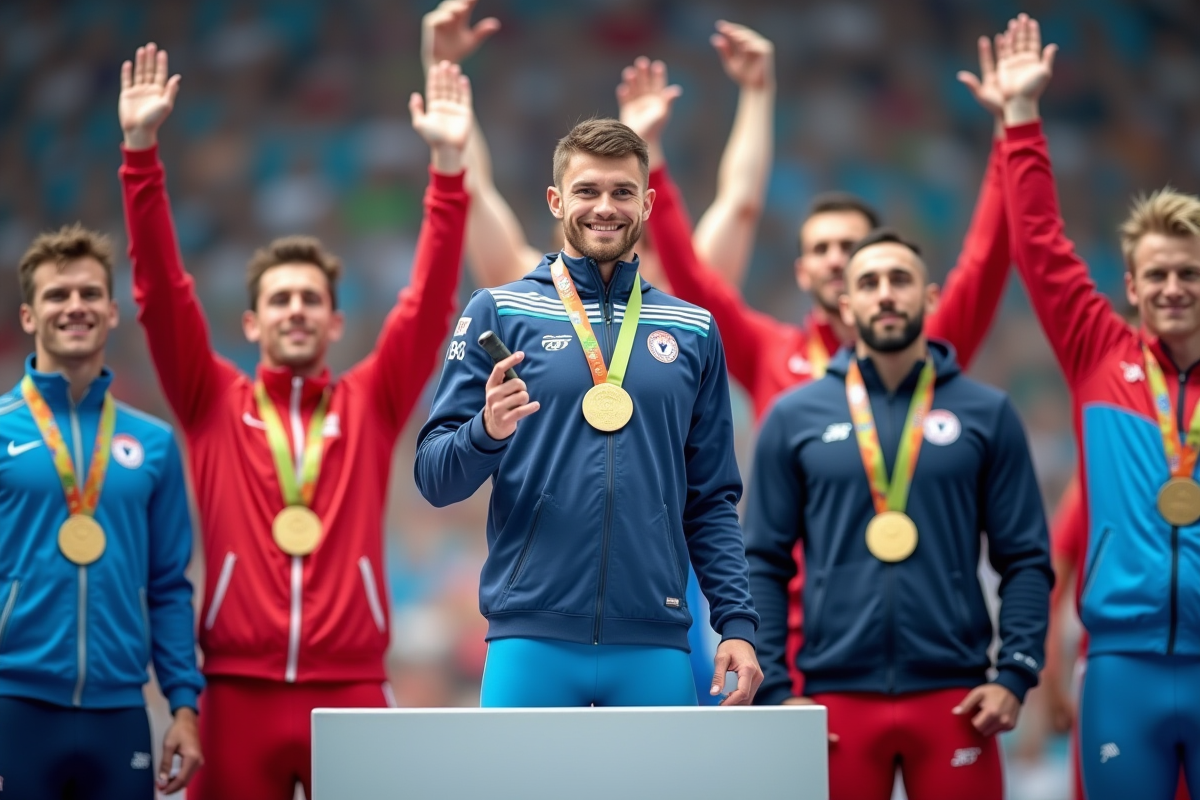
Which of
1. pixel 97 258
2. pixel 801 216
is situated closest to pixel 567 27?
pixel 801 216

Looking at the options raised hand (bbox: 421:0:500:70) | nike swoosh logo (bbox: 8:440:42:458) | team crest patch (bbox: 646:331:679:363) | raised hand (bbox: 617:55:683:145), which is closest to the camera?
team crest patch (bbox: 646:331:679:363)

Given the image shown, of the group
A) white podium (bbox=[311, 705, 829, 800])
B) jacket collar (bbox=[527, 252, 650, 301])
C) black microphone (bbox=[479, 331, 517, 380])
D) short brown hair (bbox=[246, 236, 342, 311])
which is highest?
short brown hair (bbox=[246, 236, 342, 311])

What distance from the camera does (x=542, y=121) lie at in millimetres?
8438

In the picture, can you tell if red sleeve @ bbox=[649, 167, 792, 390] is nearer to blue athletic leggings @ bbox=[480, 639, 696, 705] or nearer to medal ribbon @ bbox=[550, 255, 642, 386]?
medal ribbon @ bbox=[550, 255, 642, 386]

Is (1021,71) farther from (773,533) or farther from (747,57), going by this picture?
(773,533)

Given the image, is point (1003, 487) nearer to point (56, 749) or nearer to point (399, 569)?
point (56, 749)

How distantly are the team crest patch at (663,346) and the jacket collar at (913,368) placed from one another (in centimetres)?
112

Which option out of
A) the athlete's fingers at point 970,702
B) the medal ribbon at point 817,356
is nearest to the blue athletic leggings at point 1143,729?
the athlete's fingers at point 970,702

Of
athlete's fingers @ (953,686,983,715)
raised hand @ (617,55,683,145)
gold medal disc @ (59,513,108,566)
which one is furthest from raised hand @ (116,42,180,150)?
athlete's fingers @ (953,686,983,715)

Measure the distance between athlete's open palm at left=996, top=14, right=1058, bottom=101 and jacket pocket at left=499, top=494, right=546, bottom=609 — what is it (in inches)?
80.4

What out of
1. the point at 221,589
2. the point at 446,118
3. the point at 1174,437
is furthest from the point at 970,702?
the point at 446,118

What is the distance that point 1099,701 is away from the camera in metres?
3.52

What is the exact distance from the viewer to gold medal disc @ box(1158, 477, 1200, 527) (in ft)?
11.5

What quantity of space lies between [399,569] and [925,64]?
13.7ft
